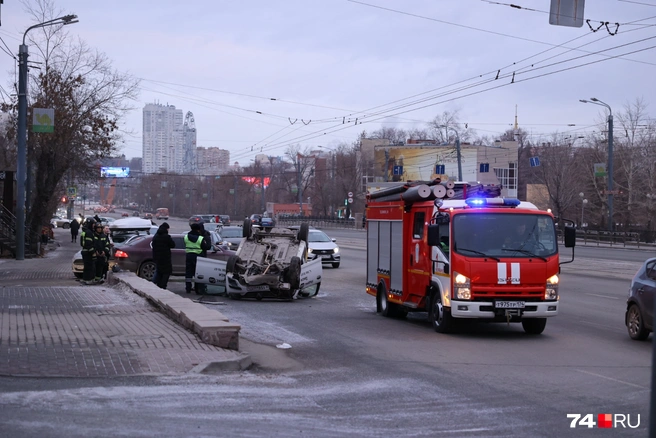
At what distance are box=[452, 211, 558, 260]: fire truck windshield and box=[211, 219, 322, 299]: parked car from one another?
6.45m

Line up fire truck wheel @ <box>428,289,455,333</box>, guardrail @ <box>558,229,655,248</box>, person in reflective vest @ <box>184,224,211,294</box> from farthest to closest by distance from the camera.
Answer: guardrail @ <box>558,229,655,248</box> → person in reflective vest @ <box>184,224,211,294</box> → fire truck wheel @ <box>428,289,455,333</box>

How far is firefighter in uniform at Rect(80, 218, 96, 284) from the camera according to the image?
2048 centimetres

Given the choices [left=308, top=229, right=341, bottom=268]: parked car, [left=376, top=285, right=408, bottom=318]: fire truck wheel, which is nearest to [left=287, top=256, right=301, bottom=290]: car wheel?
[left=376, top=285, right=408, bottom=318]: fire truck wheel

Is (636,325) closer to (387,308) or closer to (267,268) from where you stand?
(387,308)

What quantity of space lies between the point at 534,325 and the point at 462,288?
5.71ft

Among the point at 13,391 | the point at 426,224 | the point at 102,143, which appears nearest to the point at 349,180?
the point at 102,143

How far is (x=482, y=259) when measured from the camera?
12586 mm

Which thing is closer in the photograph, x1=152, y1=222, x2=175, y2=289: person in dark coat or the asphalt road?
the asphalt road

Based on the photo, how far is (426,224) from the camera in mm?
13977

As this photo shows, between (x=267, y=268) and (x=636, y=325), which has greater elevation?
(x=267, y=268)

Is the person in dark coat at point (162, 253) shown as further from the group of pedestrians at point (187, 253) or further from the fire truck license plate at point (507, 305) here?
the fire truck license plate at point (507, 305)

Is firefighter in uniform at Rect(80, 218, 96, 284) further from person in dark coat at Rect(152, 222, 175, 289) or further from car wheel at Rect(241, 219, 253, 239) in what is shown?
car wheel at Rect(241, 219, 253, 239)

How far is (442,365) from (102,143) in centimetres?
3199

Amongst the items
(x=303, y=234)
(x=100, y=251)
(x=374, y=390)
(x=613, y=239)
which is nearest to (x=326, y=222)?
(x=613, y=239)
